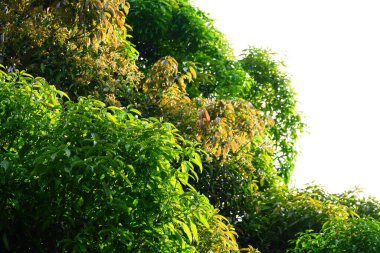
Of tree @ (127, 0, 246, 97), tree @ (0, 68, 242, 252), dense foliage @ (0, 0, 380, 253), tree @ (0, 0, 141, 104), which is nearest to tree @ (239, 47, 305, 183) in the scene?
dense foliage @ (0, 0, 380, 253)

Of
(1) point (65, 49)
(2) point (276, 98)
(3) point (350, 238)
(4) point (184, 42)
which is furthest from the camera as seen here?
(2) point (276, 98)

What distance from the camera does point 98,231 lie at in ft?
15.5

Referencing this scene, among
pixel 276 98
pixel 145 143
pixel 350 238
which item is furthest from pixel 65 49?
pixel 276 98

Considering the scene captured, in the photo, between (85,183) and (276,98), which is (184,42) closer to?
(276,98)

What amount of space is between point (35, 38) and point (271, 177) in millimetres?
3217

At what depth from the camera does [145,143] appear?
Answer: 15.4 feet

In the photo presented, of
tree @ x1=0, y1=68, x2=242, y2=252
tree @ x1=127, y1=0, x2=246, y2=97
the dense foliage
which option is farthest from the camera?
tree @ x1=127, y1=0, x2=246, y2=97

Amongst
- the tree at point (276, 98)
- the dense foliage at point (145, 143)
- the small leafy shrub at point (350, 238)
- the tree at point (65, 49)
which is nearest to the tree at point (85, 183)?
the dense foliage at point (145, 143)

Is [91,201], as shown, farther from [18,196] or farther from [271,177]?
[271,177]

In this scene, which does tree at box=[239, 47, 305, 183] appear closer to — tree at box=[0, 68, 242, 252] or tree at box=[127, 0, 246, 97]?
tree at box=[127, 0, 246, 97]

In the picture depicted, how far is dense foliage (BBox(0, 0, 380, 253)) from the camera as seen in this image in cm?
469

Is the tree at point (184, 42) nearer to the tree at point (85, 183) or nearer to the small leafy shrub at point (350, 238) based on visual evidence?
the small leafy shrub at point (350, 238)

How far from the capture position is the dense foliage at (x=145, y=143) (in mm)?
4691

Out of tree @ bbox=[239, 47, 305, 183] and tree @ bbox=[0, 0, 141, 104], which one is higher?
tree @ bbox=[239, 47, 305, 183]
